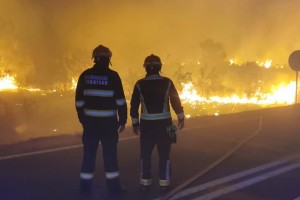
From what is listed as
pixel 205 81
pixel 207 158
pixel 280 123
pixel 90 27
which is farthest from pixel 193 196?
pixel 205 81

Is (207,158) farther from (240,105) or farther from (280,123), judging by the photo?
(240,105)

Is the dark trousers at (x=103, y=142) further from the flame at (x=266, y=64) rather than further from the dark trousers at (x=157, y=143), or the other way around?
the flame at (x=266, y=64)

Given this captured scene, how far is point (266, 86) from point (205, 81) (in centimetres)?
934

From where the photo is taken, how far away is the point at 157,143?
17.8 feet

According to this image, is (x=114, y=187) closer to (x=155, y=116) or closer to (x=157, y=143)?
(x=157, y=143)

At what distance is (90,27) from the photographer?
53.4 m

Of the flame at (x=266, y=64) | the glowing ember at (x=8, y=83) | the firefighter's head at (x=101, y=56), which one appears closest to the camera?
the firefighter's head at (x=101, y=56)

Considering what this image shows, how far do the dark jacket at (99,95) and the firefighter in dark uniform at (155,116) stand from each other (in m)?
0.38

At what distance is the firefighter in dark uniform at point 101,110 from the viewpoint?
16.5ft

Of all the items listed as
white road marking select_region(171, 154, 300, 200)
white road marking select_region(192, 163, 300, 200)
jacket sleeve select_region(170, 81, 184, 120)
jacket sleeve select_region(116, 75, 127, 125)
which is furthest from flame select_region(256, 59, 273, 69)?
jacket sleeve select_region(116, 75, 127, 125)

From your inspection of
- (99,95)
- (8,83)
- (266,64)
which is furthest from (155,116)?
(266,64)

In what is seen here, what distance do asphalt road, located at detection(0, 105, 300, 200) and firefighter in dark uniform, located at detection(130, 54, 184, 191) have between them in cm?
28

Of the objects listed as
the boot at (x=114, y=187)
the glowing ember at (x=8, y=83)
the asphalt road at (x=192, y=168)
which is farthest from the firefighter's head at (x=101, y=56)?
the glowing ember at (x=8, y=83)

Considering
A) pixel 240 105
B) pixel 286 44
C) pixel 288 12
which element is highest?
pixel 288 12
